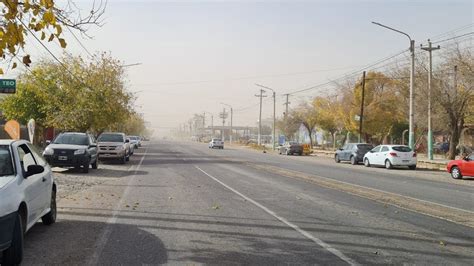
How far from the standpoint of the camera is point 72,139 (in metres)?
23.2

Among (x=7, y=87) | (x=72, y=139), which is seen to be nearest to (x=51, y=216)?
(x=7, y=87)

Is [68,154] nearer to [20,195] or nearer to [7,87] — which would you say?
[7,87]

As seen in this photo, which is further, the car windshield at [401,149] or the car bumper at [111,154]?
the car windshield at [401,149]

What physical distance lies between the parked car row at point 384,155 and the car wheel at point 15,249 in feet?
89.2

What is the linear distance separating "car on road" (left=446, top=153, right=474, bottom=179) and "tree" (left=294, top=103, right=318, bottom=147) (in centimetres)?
5092

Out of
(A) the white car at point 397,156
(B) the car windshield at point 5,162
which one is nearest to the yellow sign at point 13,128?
(B) the car windshield at point 5,162

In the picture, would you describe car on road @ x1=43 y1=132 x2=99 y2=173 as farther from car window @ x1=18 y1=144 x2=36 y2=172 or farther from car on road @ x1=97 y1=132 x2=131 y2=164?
car window @ x1=18 y1=144 x2=36 y2=172

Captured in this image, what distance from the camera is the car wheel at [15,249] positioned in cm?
634

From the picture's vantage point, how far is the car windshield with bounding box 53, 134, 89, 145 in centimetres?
2302

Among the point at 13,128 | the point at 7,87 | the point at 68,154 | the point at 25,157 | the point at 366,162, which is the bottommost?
the point at 366,162

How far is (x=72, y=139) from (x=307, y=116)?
5925 cm

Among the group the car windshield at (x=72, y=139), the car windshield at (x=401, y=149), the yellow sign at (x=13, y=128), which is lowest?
the car windshield at (x=401, y=149)

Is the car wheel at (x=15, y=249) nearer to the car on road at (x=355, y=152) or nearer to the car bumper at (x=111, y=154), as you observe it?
the car bumper at (x=111, y=154)

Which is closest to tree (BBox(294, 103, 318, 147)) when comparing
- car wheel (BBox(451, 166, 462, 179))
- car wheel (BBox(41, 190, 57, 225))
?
car wheel (BBox(451, 166, 462, 179))
